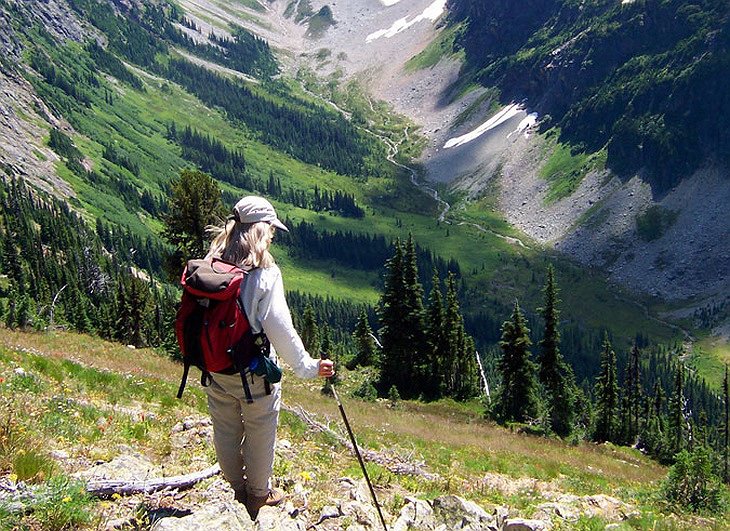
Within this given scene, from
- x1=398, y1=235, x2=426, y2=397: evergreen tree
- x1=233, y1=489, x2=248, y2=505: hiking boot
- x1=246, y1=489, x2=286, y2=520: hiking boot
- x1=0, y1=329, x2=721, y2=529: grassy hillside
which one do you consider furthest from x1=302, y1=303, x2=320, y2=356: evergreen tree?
x1=246, y1=489, x2=286, y2=520: hiking boot

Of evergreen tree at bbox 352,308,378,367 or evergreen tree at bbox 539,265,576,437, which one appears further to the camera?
evergreen tree at bbox 352,308,378,367

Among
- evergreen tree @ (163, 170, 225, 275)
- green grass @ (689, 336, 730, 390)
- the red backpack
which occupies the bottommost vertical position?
green grass @ (689, 336, 730, 390)

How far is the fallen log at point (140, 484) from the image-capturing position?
728 cm

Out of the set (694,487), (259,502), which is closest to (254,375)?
(259,502)

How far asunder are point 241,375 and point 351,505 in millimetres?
3641

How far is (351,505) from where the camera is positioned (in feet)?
30.7

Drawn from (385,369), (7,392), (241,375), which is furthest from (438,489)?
(385,369)

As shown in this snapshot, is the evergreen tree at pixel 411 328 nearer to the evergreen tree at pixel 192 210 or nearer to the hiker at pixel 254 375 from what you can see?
the evergreen tree at pixel 192 210

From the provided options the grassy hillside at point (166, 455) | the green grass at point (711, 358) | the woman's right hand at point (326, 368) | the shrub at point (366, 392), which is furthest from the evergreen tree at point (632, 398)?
the green grass at point (711, 358)

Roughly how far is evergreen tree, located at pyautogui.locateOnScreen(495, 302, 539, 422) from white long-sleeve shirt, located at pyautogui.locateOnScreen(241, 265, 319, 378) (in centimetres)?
4422

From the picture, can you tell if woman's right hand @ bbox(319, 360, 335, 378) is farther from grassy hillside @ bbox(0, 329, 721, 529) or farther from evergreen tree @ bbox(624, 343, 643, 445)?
evergreen tree @ bbox(624, 343, 643, 445)

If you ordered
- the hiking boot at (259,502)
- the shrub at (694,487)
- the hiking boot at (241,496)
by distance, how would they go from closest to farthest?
the hiking boot at (259,502), the hiking boot at (241,496), the shrub at (694,487)

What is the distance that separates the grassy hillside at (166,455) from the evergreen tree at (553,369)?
96.8 ft

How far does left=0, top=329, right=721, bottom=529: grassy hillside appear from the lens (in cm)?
715
